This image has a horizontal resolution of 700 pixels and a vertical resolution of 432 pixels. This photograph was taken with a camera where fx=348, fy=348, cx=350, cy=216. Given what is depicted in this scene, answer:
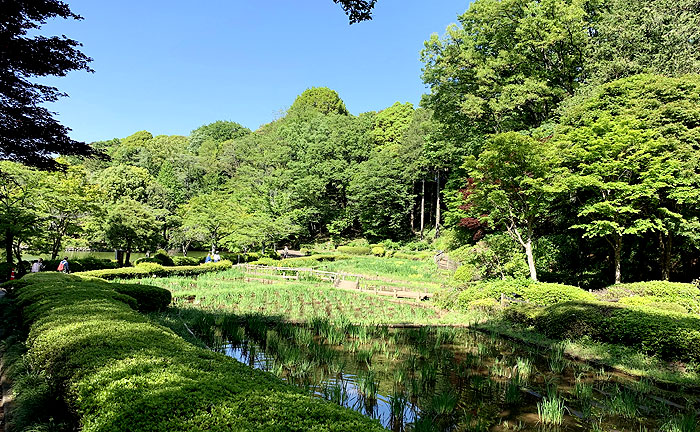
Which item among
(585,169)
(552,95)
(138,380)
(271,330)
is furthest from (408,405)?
(552,95)

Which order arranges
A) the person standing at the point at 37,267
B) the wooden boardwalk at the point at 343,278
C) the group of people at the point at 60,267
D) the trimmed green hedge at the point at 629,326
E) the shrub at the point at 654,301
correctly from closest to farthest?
1. the trimmed green hedge at the point at 629,326
2. the shrub at the point at 654,301
3. the wooden boardwalk at the point at 343,278
4. the group of people at the point at 60,267
5. the person standing at the point at 37,267

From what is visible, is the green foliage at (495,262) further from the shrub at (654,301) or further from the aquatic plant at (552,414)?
the aquatic plant at (552,414)

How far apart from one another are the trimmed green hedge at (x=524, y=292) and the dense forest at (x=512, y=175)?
1312 mm

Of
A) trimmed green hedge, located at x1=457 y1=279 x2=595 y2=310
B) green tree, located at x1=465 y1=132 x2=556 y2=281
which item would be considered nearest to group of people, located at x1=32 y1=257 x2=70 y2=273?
trimmed green hedge, located at x1=457 y1=279 x2=595 y2=310

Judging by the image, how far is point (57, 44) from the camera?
857cm

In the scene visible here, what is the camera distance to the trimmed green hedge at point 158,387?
9.27 ft

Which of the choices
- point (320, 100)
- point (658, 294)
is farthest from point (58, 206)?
point (320, 100)

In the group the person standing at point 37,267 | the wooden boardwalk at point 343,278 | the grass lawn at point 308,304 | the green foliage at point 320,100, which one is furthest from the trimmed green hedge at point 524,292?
the green foliage at point 320,100

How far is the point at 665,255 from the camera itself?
15.1 meters

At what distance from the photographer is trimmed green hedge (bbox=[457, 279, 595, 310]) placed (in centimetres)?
1173

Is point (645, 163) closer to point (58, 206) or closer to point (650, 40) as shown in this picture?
point (650, 40)

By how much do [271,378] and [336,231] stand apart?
44.3m

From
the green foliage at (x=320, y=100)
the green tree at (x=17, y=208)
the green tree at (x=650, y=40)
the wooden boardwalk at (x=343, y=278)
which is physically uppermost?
the green foliage at (x=320, y=100)

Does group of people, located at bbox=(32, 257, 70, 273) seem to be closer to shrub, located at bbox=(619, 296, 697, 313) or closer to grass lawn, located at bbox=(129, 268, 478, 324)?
grass lawn, located at bbox=(129, 268, 478, 324)
